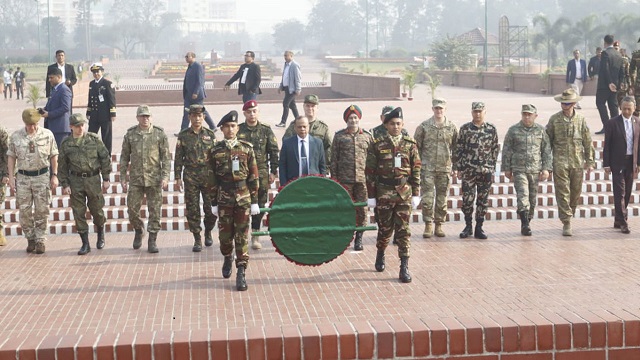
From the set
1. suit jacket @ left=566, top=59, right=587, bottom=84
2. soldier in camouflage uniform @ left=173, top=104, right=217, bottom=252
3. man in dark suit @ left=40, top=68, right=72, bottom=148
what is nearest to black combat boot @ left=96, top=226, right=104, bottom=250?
soldier in camouflage uniform @ left=173, top=104, right=217, bottom=252

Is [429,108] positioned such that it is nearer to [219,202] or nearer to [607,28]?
[219,202]

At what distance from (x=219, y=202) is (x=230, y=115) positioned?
0.83 m

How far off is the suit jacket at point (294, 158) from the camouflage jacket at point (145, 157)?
1.38 meters

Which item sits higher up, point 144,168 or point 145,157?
point 145,157

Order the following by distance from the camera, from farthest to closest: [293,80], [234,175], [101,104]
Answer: [293,80] → [101,104] → [234,175]

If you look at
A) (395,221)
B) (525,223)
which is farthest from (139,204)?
(525,223)

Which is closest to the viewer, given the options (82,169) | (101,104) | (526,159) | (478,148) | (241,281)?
(241,281)

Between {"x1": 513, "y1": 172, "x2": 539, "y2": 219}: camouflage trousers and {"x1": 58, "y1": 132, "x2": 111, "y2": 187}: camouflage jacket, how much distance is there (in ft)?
15.7

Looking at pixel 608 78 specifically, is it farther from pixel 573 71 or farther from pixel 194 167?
pixel 194 167

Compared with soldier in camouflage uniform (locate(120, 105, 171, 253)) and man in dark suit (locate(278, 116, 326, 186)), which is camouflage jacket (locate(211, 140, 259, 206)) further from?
soldier in camouflage uniform (locate(120, 105, 171, 253))

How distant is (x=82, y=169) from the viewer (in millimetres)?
10367

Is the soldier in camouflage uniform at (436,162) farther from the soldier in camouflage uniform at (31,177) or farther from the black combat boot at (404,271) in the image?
A: the soldier in camouflage uniform at (31,177)

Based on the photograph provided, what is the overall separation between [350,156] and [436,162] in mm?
1321

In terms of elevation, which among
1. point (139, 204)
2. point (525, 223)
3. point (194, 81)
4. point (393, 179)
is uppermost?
point (194, 81)
